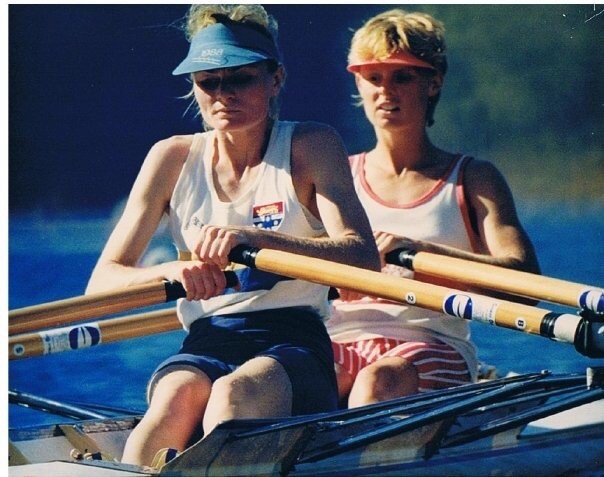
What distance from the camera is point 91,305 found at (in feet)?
8.37

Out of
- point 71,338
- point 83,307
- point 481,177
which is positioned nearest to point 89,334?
point 71,338

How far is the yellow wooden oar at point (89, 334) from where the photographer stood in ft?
8.43

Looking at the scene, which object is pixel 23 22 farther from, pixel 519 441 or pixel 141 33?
pixel 519 441

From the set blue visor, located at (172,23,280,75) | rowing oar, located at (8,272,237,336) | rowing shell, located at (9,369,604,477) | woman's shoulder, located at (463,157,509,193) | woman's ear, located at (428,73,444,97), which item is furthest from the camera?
woman's ear, located at (428,73,444,97)

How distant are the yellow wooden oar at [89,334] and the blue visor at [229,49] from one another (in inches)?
21.9

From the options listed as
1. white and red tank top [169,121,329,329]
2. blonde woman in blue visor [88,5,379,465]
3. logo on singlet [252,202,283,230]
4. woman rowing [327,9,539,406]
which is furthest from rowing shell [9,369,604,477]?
logo on singlet [252,202,283,230]

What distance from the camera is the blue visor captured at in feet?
8.73

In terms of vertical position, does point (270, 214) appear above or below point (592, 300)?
above

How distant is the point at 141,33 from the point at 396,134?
2.10 feet

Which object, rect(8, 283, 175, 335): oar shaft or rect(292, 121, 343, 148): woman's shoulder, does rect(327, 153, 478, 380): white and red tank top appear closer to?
rect(292, 121, 343, 148): woman's shoulder

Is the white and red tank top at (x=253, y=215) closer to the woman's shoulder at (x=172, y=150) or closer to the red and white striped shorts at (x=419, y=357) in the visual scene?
the woman's shoulder at (x=172, y=150)

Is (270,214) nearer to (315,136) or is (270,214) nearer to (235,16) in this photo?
(315,136)

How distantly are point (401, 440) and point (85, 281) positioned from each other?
3.15 ft

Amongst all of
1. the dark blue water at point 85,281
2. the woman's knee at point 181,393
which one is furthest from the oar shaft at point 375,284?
the dark blue water at point 85,281
